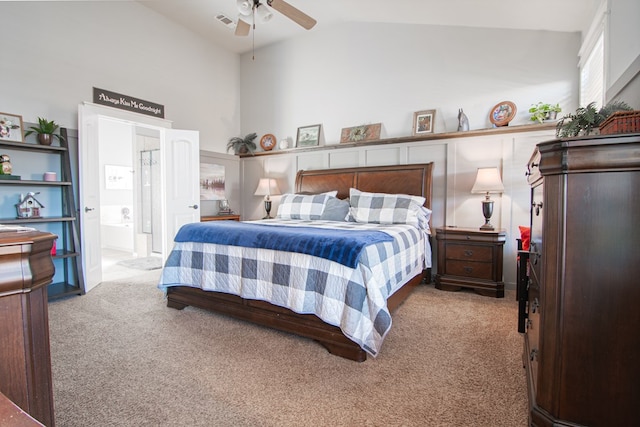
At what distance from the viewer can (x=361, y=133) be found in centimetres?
456

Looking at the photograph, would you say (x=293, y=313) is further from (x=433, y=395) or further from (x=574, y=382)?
(x=574, y=382)

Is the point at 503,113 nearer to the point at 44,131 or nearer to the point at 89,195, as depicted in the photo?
the point at 89,195

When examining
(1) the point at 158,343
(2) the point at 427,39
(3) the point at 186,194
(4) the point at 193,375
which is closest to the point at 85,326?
(1) the point at 158,343

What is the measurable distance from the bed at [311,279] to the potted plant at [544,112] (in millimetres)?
1174

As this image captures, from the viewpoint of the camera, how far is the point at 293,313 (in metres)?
2.27

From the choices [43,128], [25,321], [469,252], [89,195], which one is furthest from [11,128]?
[469,252]

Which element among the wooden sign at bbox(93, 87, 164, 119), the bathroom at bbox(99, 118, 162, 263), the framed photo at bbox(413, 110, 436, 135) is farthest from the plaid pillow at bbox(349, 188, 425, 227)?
the bathroom at bbox(99, 118, 162, 263)

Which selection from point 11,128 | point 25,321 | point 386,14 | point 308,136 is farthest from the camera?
point 308,136

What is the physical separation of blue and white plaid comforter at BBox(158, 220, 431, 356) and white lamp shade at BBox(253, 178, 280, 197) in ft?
7.75

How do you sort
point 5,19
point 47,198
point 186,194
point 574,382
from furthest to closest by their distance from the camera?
point 186,194
point 47,198
point 5,19
point 574,382

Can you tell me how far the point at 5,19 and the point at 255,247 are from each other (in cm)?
361

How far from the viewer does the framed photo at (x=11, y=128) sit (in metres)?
3.16

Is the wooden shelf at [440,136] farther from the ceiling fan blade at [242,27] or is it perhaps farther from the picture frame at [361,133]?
the ceiling fan blade at [242,27]

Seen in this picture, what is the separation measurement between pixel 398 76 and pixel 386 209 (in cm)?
196
